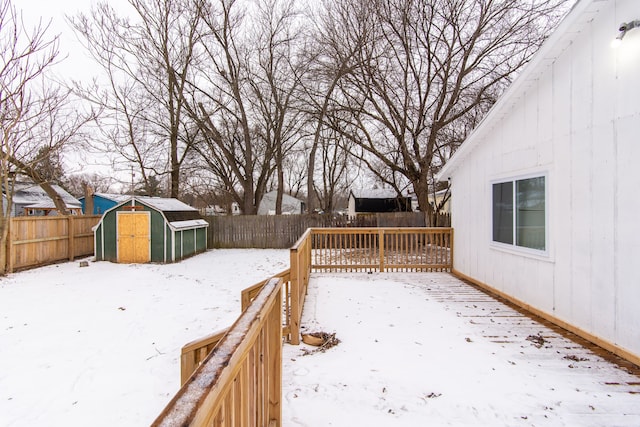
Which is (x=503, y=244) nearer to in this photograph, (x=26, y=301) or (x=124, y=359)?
(x=124, y=359)

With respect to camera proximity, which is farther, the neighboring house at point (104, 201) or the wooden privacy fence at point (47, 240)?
the neighboring house at point (104, 201)

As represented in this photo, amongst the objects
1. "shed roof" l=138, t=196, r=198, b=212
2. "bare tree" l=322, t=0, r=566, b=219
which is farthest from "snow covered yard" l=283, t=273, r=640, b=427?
"bare tree" l=322, t=0, r=566, b=219

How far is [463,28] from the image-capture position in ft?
36.7

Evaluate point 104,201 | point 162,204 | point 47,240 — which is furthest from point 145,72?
point 104,201

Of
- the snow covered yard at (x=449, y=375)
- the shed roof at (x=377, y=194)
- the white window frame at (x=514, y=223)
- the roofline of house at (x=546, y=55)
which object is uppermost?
the roofline of house at (x=546, y=55)

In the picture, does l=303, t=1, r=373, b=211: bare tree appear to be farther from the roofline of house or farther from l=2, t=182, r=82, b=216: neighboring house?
l=2, t=182, r=82, b=216: neighboring house

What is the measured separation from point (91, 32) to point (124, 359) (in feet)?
51.5

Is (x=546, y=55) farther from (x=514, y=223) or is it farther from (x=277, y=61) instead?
(x=277, y=61)

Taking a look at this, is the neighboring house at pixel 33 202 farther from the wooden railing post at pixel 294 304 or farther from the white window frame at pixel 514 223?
the white window frame at pixel 514 223

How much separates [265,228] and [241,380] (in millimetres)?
12874

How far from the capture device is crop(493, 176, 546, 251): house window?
454cm

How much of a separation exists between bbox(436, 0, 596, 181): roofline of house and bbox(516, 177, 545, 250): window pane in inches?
51.6

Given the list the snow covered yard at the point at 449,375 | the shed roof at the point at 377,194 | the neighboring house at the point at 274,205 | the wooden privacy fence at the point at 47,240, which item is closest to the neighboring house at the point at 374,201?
the shed roof at the point at 377,194

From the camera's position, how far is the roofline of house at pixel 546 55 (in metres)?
3.61
